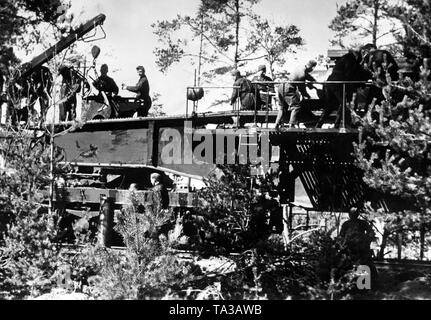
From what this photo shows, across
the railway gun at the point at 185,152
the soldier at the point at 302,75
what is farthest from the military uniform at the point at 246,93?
the soldier at the point at 302,75

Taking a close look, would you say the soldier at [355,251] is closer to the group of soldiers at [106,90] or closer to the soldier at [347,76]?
the soldier at [347,76]

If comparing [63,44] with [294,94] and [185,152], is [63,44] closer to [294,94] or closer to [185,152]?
[185,152]

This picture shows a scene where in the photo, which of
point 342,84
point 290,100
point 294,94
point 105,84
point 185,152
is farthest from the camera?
point 105,84

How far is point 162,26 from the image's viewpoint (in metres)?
25.5

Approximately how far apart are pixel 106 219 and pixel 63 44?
13.8 ft

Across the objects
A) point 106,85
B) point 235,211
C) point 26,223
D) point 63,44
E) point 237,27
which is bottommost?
point 26,223

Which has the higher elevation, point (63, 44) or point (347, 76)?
point (63, 44)

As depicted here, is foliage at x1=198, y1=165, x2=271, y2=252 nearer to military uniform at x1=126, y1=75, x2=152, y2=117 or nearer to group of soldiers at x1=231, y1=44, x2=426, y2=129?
group of soldiers at x1=231, y1=44, x2=426, y2=129

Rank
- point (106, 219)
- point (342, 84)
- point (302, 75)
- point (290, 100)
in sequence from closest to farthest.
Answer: point (342, 84) → point (302, 75) → point (290, 100) → point (106, 219)

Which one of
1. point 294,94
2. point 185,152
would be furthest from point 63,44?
point 294,94

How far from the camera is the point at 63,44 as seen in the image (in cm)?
1234

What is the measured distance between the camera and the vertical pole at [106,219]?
10820mm

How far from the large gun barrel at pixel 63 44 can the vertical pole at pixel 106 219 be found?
3499 millimetres
